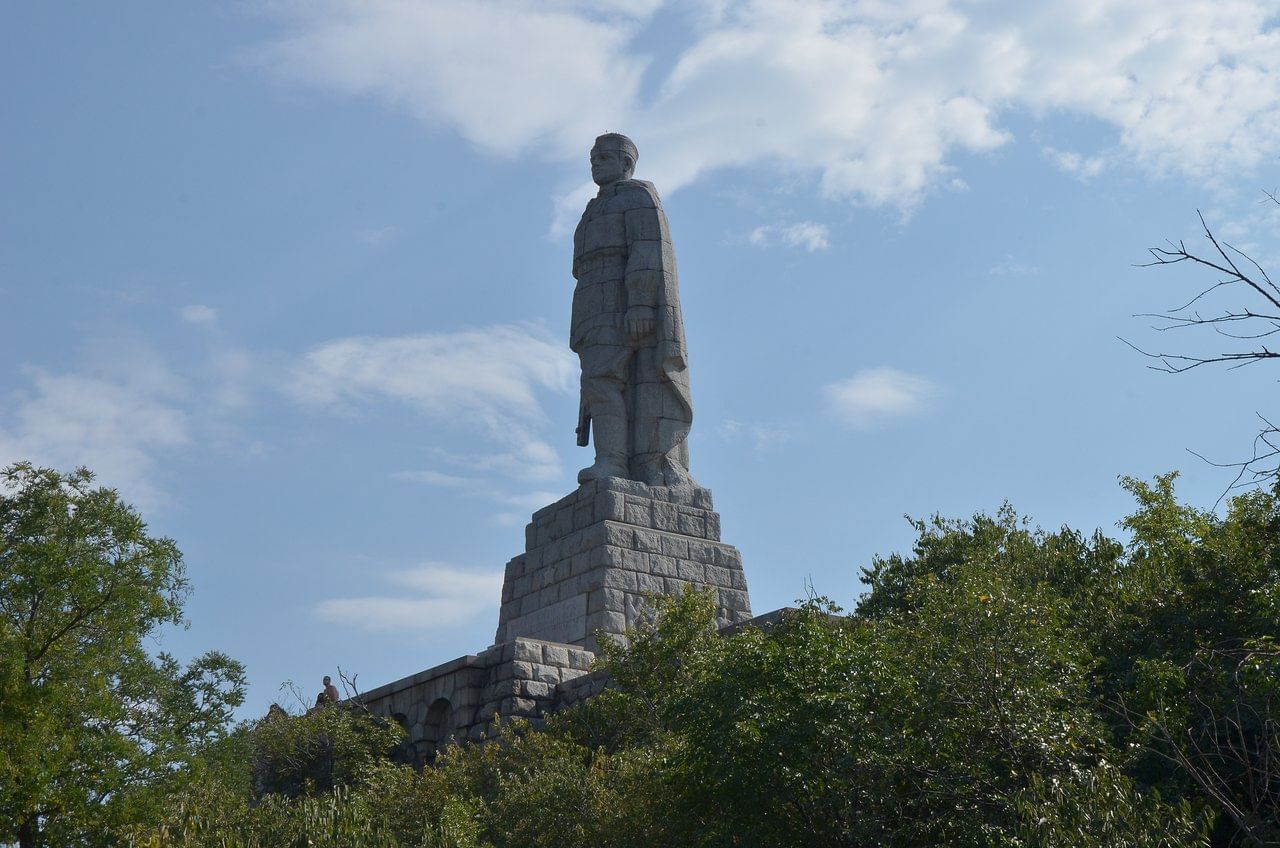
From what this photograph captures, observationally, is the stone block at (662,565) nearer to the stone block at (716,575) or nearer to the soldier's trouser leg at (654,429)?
the stone block at (716,575)

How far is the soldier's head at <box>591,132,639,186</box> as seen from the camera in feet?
68.5

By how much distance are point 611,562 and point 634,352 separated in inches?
108

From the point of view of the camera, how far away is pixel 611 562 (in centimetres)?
1859

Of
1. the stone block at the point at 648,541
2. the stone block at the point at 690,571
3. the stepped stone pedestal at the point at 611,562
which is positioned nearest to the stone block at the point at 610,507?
the stepped stone pedestal at the point at 611,562

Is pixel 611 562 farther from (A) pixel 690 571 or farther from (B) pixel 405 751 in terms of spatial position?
(B) pixel 405 751

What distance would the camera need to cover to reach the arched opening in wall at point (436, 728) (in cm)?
1814

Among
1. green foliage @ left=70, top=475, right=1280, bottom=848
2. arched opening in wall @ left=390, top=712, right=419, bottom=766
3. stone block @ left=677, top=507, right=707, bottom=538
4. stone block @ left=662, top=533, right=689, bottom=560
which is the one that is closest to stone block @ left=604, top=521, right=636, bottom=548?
stone block @ left=662, top=533, right=689, bottom=560

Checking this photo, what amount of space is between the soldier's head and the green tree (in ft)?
27.2

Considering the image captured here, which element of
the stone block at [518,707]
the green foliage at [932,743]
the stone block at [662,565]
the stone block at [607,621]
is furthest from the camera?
the stone block at [662,565]

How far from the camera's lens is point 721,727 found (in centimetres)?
1124

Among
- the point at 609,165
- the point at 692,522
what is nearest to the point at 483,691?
the point at 692,522

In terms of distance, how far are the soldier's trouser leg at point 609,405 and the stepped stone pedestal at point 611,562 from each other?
0.49 metres

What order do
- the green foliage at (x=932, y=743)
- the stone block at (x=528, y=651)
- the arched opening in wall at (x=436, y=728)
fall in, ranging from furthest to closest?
the arched opening in wall at (x=436, y=728)
the stone block at (x=528, y=651)
the green foliage at (x=932, y=743)

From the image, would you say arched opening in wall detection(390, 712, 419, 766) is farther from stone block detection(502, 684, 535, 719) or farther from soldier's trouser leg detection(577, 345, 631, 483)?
soldier's trouser leg detection(577, 345, 631, 483)
